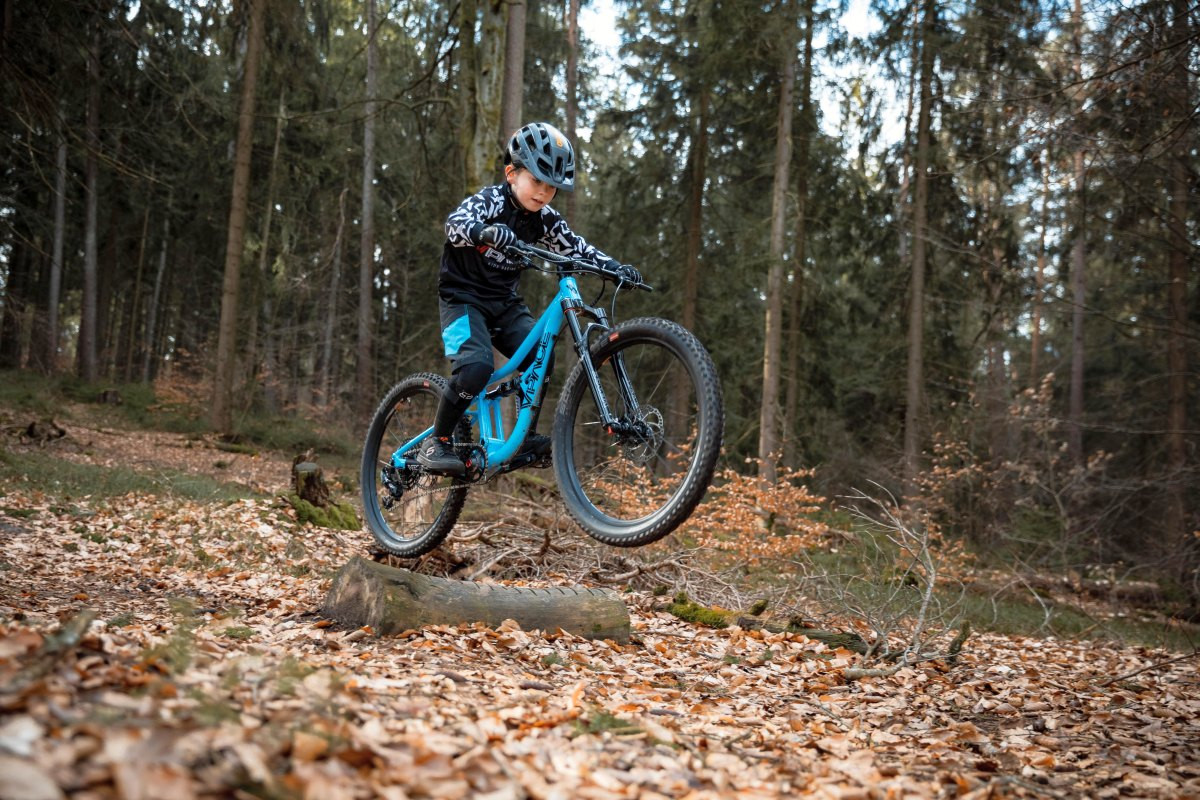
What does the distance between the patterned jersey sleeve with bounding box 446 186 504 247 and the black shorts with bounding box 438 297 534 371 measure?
40 cm

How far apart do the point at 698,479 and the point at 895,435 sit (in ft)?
45.0

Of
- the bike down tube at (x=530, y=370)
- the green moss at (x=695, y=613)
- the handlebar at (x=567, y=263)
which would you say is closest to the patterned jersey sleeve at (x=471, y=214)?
the handlebar at (x=567, y=263)

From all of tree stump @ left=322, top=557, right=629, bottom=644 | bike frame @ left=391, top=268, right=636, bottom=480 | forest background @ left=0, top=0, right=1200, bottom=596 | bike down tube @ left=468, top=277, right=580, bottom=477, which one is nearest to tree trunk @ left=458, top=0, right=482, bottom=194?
forest background @ left=0, top=0, right=1200, bottom=596

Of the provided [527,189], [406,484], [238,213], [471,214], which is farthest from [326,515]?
[238,213]

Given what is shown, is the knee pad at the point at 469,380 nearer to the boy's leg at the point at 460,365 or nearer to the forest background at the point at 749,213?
the boy's leg at the point at 460,365

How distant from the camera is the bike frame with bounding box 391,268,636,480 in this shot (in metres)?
4.18

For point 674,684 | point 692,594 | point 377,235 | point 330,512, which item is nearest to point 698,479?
point 674,684

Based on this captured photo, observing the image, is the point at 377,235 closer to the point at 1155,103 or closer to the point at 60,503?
the point at 60,503

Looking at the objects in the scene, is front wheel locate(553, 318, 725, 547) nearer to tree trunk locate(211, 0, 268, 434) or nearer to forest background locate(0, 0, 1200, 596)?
forest background locate(0, 0, 1200, 596)

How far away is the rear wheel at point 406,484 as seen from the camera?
17.3 ft

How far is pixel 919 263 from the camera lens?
15.7 meters

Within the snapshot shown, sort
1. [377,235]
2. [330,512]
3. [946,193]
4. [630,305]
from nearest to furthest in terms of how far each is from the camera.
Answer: [330,512] → [946,193] → [630,305] → [377,235]

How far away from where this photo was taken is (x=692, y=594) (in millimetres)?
7203

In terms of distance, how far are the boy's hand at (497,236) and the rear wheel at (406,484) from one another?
126 centimetres
